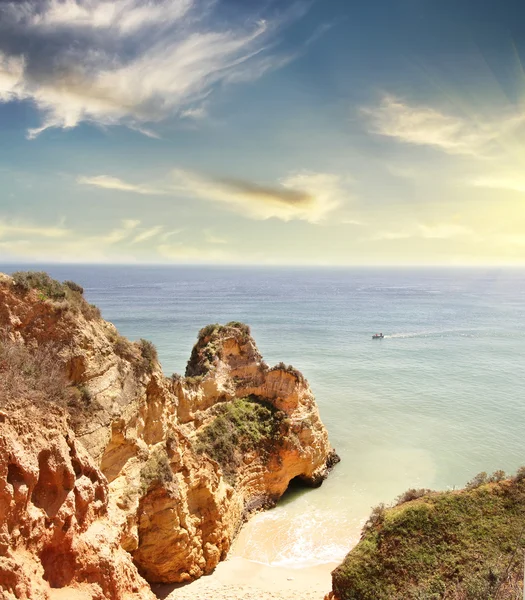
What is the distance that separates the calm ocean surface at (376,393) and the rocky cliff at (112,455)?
2237 millimetres

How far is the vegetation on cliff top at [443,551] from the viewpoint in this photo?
10.0m

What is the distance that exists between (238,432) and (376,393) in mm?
19177

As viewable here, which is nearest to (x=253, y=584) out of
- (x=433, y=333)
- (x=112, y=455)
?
(x=112, y=455)

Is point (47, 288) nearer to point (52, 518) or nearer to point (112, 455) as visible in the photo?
point (112, 455)

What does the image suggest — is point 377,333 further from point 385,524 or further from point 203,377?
point 385,524

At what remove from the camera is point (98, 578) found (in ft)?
26.6

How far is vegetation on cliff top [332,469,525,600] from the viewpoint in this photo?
10008mm

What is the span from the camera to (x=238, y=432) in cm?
1834

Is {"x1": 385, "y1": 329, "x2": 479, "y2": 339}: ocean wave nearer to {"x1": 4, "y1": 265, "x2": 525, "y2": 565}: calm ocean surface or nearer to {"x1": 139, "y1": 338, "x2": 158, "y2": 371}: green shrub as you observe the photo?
{"x1": 4, "y1": 265, "x2": 525, "y2": 565}: calm ocean surface

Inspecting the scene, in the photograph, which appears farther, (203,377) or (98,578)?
(203,377)

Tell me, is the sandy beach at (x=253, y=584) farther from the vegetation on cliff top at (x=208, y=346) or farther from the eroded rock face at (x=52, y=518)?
the vegetation on cliff top at (x=208, y=346)

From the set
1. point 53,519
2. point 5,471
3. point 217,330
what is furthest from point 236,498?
point 5,471

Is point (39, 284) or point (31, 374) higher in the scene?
point (39, 284)

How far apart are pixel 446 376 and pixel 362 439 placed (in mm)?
18116
